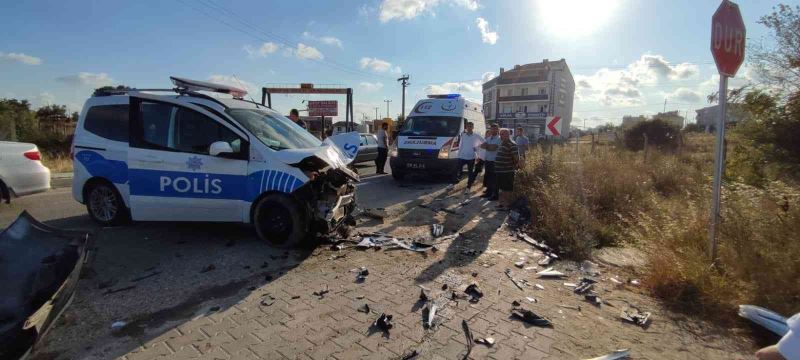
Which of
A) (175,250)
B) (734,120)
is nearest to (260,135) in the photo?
(175,250)

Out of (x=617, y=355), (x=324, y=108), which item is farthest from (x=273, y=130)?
(x=324, y=108)

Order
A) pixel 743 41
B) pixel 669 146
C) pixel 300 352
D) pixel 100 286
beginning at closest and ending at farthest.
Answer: pixel 300 352, pixel 100 286, pixel 743 41, pixel 669 146

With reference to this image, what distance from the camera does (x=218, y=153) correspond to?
4.86 meters

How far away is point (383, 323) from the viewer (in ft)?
10.7

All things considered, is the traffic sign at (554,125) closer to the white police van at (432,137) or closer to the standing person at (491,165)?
the white police van at (432,137)

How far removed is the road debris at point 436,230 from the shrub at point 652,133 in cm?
2318

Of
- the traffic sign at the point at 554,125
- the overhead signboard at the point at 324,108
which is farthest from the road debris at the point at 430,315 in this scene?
the overhead signboard at the point at 324,108

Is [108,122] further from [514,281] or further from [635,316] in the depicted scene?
[635,316]

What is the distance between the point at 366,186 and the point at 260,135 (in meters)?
5.97

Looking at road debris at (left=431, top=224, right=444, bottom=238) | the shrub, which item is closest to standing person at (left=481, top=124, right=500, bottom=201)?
road debris at (left=431, top=224, right=444, bottom=238)

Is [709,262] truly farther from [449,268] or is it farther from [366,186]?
[366,186]

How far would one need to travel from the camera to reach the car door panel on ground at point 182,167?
505 centimetres

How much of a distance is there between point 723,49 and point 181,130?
6.17 meters

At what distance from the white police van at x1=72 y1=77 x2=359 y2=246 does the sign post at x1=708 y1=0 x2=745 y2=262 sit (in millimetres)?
4069
